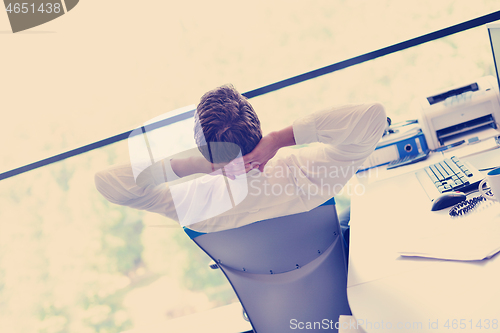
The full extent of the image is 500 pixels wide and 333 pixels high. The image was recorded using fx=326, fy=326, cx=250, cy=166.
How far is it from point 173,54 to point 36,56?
34.8 inches

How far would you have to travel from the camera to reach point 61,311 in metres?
2.41

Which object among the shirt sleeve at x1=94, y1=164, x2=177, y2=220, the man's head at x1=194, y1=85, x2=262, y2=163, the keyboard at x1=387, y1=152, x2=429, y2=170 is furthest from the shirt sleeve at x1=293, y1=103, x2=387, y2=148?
the keyboard at x1=387, y1=152, x2=429, y2=170

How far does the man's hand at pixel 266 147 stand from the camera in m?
0.84

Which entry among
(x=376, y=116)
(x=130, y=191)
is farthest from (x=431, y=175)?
(x=130, y=191)

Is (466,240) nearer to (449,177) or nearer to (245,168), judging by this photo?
(449,177)

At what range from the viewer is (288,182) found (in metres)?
0.90

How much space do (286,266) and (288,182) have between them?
23 cm

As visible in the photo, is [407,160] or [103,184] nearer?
[103,184]

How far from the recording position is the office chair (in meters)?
0.82

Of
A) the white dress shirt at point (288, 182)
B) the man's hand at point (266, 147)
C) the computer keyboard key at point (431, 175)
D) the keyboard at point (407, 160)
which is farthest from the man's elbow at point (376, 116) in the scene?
the keyboard at point (407, 160)

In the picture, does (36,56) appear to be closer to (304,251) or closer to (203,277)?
(203,277)

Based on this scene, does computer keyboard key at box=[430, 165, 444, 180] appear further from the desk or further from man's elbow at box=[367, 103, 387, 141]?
man's elbow at box=[367, 103, 387, 141]

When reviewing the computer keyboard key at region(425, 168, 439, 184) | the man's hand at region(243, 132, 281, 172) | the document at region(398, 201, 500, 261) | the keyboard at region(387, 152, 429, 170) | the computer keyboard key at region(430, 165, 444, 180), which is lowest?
the document at region(398, 201, 500, 261)

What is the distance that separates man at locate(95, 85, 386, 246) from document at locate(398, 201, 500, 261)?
247mm
